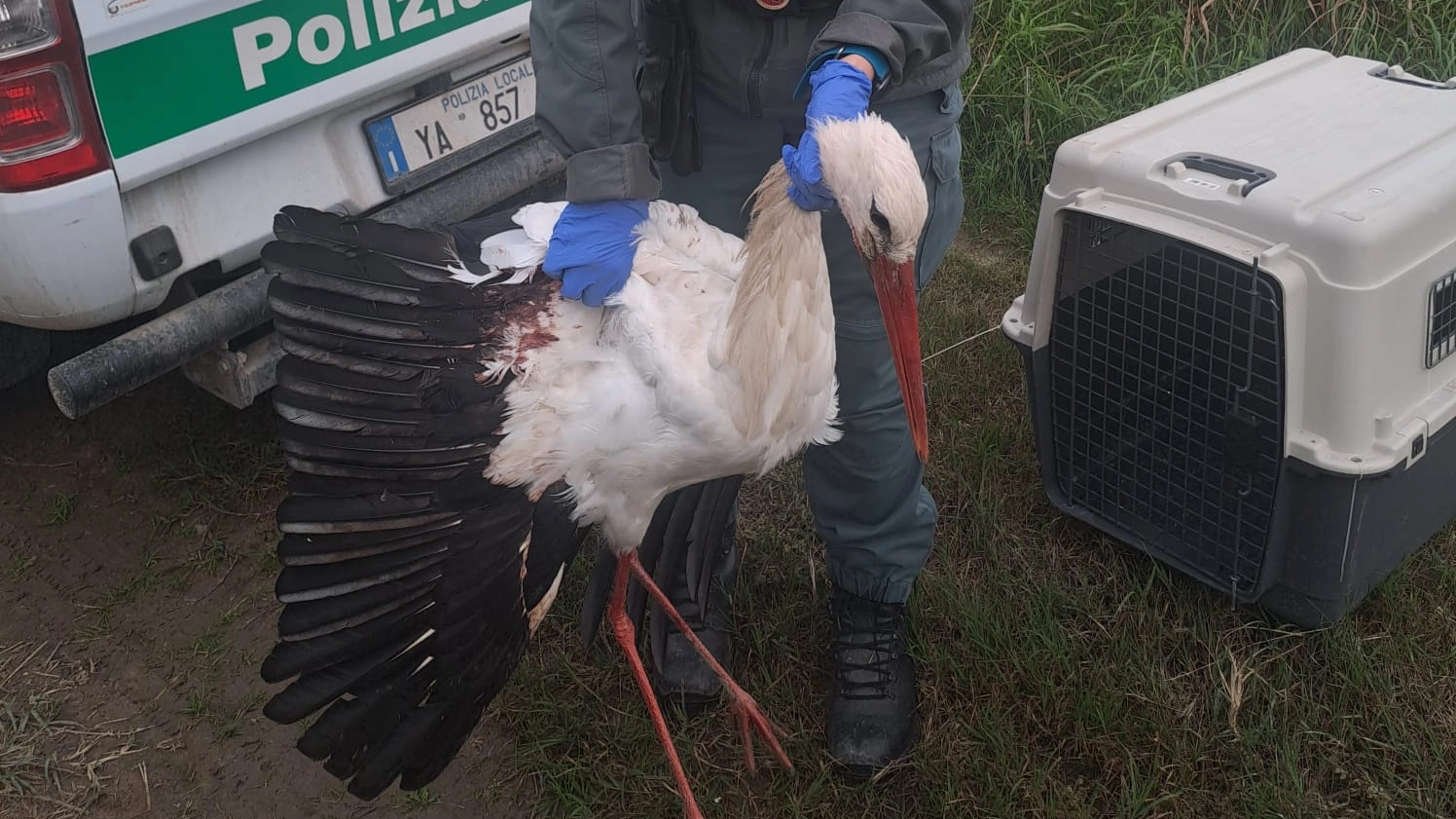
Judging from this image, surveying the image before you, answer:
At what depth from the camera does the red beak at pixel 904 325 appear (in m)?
2.12

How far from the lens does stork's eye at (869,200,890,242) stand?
1992mm

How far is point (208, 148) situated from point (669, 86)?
1208mm

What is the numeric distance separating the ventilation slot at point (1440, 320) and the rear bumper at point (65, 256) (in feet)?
9.50

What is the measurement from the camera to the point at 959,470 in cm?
343

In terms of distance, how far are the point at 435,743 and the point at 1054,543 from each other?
5.74 feet

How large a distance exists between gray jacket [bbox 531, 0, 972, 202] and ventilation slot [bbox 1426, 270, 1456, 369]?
1.14m

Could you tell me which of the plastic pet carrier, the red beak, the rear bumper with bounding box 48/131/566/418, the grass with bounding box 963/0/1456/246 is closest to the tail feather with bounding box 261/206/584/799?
the red beak

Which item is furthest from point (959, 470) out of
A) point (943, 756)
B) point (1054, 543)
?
point (943, 756)

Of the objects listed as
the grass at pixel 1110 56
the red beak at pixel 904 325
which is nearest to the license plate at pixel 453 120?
the red beak at pixel 904 325

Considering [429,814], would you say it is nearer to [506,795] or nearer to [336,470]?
[506,795]

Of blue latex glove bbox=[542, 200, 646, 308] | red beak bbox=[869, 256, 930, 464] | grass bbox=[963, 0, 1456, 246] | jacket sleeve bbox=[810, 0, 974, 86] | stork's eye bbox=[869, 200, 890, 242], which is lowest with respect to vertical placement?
grass bbox=[963, 0, 1456, 246]

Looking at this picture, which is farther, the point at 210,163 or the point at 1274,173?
the point at 210,163

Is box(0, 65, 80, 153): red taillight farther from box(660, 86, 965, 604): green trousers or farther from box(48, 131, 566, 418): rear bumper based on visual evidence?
box(660, 86, 965, 604): green trousers

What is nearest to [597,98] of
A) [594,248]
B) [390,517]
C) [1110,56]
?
[594,248]
